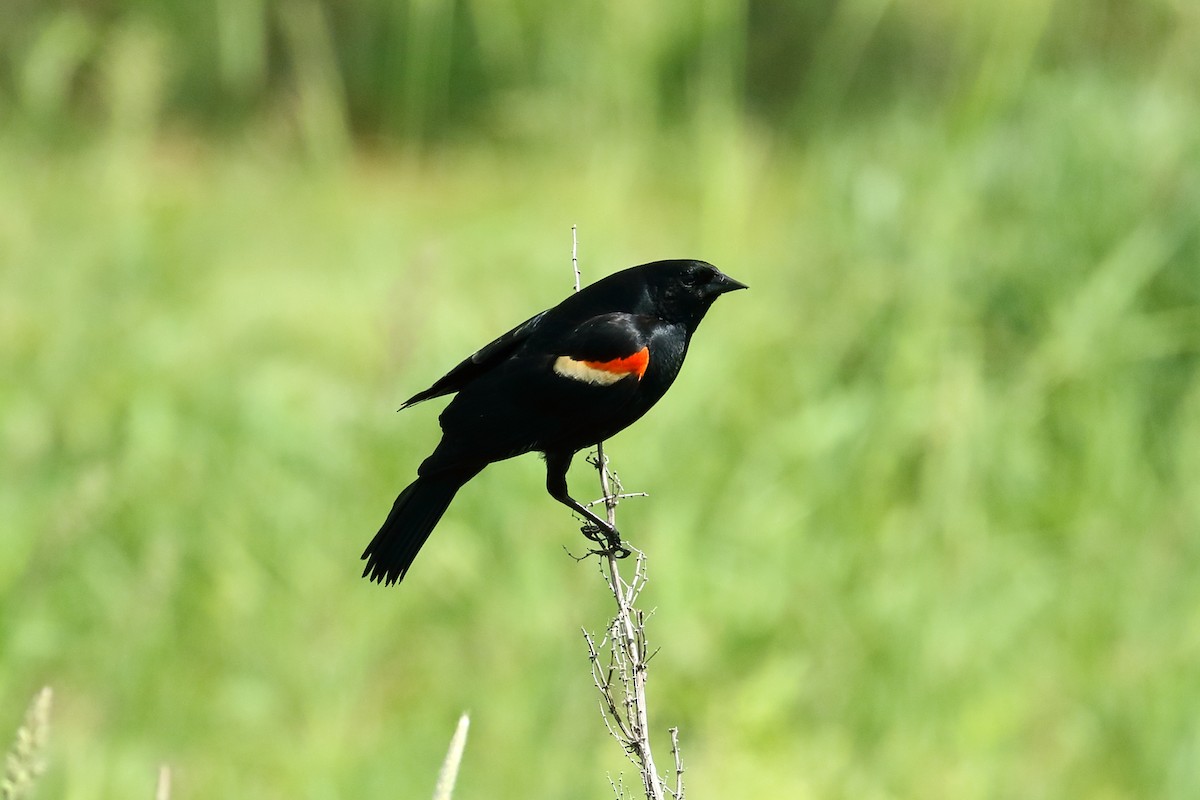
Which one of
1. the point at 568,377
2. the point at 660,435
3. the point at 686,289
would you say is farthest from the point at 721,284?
the point at 660,435

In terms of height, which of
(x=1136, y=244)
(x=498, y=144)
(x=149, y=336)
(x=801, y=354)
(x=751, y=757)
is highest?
(x=498, y=144)

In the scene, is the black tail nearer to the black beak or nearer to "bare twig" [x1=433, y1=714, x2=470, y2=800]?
"bare twig" [x1=433, y1=714, x2=470, y2=800]

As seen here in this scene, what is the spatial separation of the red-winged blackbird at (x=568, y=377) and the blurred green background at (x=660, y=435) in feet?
5.57

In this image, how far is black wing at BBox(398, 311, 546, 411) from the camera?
3.72 ft

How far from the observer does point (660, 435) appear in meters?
4.77

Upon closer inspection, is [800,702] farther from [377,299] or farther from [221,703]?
[377,299]

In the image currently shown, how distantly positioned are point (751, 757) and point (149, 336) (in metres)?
2.62

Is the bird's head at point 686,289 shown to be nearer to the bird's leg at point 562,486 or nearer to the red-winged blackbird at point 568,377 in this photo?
the red-winged blackbird at point 568,377

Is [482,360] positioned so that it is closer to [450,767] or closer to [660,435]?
[450,767]

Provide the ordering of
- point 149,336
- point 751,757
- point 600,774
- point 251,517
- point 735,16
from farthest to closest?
point 735,16 → point 149,336 → point 251,517 → point 751,757 → point 600,774

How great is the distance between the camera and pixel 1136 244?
17.4ft

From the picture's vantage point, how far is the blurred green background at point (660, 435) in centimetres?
409

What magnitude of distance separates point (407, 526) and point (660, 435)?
12.4ft

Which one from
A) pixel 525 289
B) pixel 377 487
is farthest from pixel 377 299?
pixel 377 487
